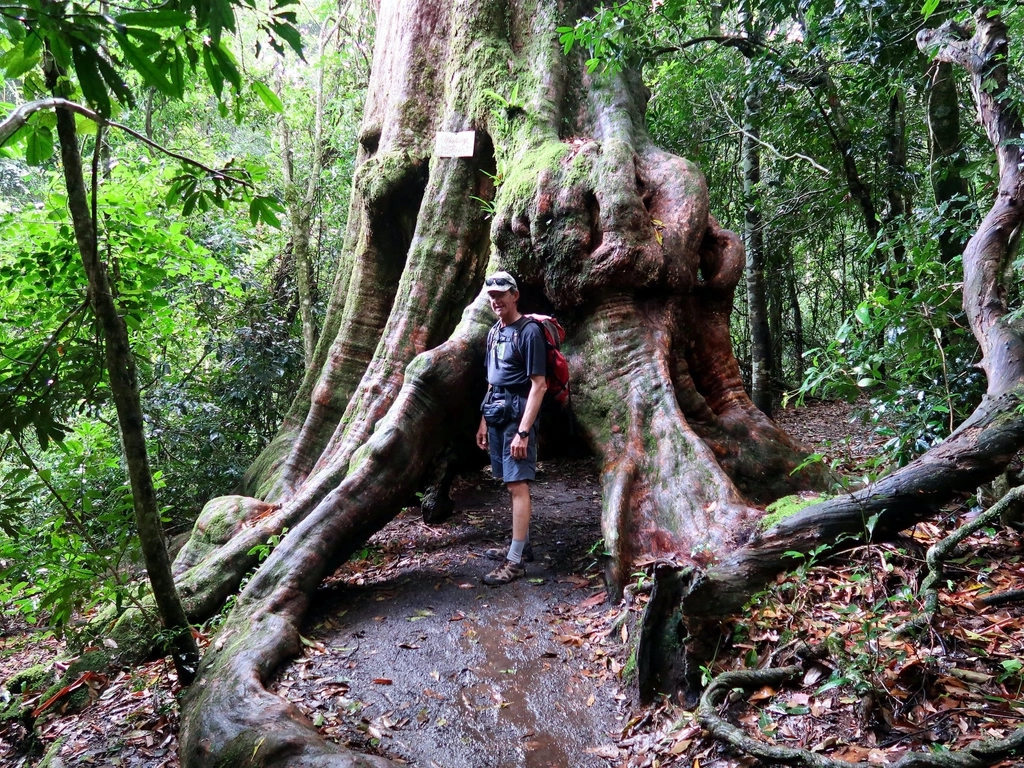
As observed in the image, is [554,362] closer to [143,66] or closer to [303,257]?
[143,66]

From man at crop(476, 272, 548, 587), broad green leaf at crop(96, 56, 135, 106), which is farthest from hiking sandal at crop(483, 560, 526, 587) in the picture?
broad green leaf at crop(96, 56, 135, 106)

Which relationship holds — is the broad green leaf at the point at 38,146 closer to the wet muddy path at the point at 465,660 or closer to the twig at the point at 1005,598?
the wet muddy path at the point at 465,660

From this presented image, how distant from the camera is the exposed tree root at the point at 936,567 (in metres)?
2.46

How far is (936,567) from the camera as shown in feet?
8.63

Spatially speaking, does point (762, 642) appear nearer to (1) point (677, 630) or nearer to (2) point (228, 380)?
(1) point (677, 630)

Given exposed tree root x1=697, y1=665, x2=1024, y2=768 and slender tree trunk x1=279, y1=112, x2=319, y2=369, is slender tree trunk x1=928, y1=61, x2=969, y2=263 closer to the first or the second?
exposed tree root x1=697, y1=665, x2=1024, y2=768

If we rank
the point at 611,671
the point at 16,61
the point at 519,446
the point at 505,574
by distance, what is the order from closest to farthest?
the point at 16,61 < the point at 611,671 < the point at 519,446 < the point at 505,574

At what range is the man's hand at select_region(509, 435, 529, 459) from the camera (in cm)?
450

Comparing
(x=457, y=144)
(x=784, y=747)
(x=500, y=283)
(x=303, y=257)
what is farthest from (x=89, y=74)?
(x=303, y=257)

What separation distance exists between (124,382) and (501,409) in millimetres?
2607

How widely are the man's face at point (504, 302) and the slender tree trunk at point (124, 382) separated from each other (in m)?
2.45

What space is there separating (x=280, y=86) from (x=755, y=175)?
818 centimetres

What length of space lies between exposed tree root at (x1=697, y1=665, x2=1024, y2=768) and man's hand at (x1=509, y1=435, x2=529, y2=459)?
Result: 2.18m

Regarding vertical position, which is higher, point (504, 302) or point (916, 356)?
point (504, 302)
